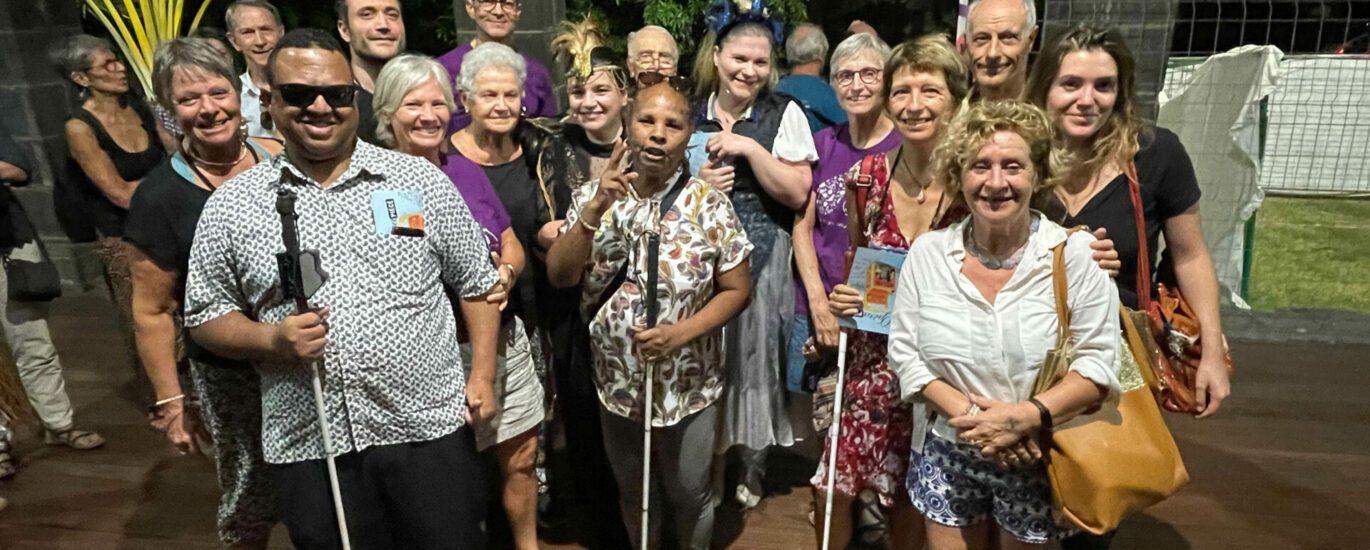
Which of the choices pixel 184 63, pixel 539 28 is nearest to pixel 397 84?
pixel 184 63

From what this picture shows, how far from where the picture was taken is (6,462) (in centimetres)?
365

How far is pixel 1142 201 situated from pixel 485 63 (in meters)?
1.82

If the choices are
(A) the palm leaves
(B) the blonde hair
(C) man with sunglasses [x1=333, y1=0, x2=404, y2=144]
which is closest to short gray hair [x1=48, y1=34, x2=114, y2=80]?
(C) man with sunglasses [x1=333, y1=0, x2=404, y2=144]

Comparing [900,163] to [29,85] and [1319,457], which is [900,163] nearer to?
[1319,457]

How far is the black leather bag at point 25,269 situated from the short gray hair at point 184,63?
5.47ft

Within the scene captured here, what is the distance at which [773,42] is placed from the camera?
301 centimetres

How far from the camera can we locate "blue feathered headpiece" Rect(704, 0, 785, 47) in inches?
119

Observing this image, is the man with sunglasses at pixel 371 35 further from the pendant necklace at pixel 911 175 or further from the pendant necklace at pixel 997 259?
the pendant necklace at pixel 997 259

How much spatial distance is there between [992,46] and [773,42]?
0.78 m

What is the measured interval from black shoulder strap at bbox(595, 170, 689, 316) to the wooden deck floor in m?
1.12

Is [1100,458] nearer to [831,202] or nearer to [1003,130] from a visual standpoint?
[1003,130]

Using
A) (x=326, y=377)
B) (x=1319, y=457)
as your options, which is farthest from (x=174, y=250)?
(x=1319, y=457)

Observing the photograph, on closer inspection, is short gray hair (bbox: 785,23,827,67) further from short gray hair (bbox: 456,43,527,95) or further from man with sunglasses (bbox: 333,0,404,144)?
man with sunglasses (bbox: 333,0,404,144)

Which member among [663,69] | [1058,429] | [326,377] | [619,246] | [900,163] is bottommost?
[1058,429]
